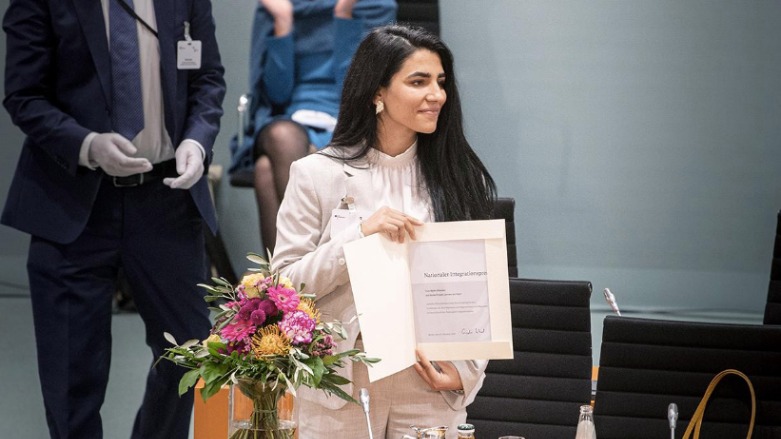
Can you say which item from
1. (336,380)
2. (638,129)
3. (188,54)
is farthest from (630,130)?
(336,380)

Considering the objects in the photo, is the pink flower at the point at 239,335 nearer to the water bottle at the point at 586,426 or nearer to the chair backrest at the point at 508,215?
the water bottle at the point at 586,426

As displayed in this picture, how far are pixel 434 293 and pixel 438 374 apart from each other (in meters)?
0.22

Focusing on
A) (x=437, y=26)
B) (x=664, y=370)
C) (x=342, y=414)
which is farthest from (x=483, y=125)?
(x=342, y=414)

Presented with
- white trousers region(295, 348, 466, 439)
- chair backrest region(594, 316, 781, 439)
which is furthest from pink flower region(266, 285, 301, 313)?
chair backrest region(594, 316, 781, 439)

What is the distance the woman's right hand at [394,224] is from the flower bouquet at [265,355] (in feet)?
1.17

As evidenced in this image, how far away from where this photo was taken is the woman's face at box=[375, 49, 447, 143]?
8.28ft

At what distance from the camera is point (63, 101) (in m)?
3.62

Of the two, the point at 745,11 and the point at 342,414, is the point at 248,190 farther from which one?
the point at 342,414

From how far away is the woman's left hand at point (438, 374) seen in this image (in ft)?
7.80

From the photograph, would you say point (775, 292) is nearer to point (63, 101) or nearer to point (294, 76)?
point (294, 76)

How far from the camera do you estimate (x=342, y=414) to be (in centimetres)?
247

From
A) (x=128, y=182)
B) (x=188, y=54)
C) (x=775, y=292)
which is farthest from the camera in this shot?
(x=775, y=292)

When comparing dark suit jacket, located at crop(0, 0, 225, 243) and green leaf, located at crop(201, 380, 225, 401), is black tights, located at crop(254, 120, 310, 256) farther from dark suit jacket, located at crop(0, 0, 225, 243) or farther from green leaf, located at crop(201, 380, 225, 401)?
green leaf, located at crop(201, 380, 225, 401)

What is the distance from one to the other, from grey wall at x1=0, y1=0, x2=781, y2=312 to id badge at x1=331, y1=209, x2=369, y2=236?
310 cm
